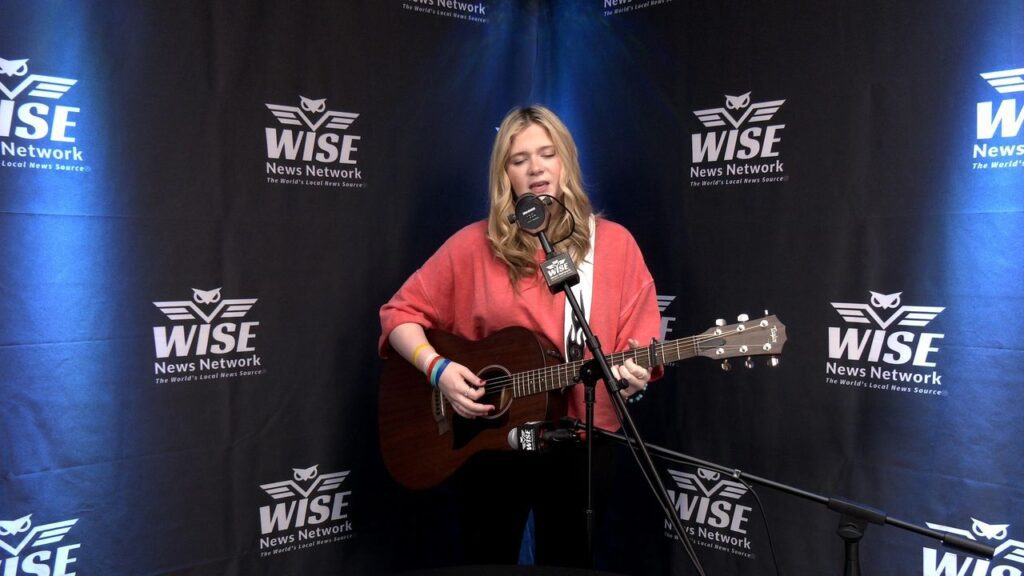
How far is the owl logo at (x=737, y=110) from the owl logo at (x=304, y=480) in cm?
189

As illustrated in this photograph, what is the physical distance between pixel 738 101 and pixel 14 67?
91.5 inches

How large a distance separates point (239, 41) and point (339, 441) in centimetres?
147

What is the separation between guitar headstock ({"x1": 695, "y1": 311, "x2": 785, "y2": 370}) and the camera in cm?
178

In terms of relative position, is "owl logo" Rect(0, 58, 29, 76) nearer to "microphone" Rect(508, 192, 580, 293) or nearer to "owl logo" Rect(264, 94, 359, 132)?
"owl logo" Rect(264, 94, 359, 132)

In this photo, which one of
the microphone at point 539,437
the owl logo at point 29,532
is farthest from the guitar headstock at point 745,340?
the owl logo at point 29,532

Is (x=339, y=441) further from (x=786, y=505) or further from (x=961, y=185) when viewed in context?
(x=961, y=185)

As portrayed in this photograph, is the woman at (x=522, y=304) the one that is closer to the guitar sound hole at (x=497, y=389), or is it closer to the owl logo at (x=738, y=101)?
the guitar sound hole at (x=497, y=389)

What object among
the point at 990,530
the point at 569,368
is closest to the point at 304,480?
the point at 569,368

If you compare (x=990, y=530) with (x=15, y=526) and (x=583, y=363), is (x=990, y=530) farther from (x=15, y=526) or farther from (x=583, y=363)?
(x=15, y=526)

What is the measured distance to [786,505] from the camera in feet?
8.89

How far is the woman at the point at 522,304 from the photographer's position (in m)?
2.29

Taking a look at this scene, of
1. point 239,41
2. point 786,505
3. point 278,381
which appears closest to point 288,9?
point 239,41

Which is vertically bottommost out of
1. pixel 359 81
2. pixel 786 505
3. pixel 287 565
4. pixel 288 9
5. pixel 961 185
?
pixel 287 565

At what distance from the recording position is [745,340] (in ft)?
5.99
